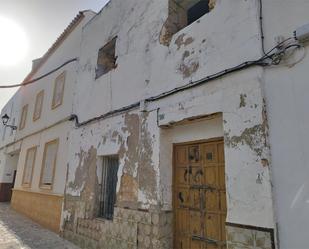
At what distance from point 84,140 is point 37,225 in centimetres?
381

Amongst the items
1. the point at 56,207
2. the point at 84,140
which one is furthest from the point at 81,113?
the point at 56,207

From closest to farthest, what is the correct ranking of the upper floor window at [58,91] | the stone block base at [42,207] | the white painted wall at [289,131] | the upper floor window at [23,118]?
1. the white painted wall at [289,131]
2. the stone block base at [42,207]
3. the upper floor window at [58,91]
4. the upper floor window at [23,118]

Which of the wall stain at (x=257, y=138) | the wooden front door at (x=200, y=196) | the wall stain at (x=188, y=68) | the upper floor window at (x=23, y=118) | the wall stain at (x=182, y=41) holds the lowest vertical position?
the wooden front door at (x=200, y=196)

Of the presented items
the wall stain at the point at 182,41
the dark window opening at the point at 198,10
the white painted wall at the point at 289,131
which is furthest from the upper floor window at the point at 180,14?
the white painted wall at the point at 289,131

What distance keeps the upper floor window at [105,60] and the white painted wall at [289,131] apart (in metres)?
4.68

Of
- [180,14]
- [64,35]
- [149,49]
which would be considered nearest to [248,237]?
[149,49]

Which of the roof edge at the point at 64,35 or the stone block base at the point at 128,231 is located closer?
the stone block base at the point at 128,231

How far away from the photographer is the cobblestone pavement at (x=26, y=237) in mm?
5793

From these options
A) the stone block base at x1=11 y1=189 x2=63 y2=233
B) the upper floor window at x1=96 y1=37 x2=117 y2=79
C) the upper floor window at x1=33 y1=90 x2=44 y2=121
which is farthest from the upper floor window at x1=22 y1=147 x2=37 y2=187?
the upper floor window at x1=96 y1=37 x2=117 y2=79

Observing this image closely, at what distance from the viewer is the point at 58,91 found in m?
9.23

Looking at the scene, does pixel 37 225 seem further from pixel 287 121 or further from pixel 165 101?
pixel 287 121

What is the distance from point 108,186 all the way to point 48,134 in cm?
454

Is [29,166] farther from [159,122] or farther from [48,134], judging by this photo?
[159,122]

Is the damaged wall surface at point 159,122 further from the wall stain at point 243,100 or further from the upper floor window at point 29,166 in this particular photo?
the upper floor window at point 29,166
